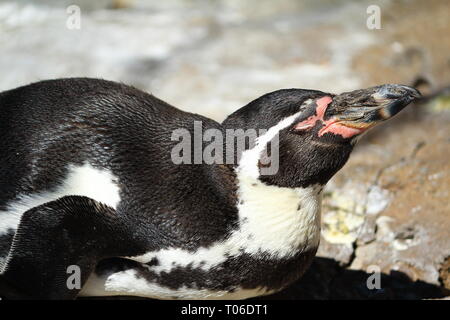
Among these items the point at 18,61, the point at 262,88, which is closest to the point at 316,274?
the point at 262,88

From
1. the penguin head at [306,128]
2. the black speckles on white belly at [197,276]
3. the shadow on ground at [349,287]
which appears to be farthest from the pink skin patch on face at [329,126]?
the shadow on ground at [349,287]

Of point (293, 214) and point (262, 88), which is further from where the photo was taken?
point (262, 88)

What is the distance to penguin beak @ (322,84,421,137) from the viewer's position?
2.61 metres

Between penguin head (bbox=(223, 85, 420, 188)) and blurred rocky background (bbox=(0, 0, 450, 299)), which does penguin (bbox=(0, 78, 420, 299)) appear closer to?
penguin head (bbox=(223, 85, 420, 188))

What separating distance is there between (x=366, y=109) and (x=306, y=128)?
0.22 metres

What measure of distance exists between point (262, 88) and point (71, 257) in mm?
2396

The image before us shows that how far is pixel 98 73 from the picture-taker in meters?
4.83

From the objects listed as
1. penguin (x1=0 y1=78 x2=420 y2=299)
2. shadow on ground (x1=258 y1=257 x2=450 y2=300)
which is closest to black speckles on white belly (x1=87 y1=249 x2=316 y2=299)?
penguin (x1=0 y1=78 x2=420 y2=299)

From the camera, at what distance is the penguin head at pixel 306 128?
261cm

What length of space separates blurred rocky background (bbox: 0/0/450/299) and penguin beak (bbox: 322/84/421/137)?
0.98 meters

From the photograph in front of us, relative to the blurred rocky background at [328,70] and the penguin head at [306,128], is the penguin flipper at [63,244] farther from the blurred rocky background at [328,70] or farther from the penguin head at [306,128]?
the blurred rocky background at [328,70]

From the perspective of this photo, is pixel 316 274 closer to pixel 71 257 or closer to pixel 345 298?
pixel 345 298

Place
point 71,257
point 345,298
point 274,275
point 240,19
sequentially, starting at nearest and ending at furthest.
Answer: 1. point 71,257
2. point 274,275
3. point 345,298
4. point 240,19

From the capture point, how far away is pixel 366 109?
8.59 feet
